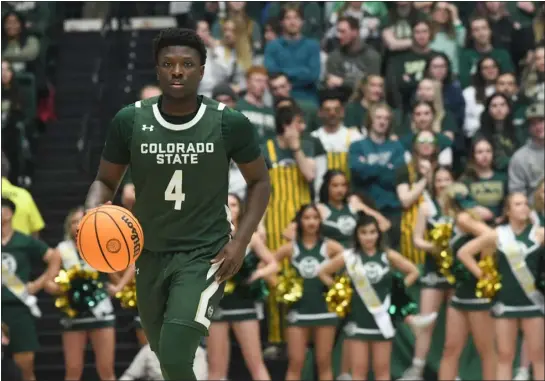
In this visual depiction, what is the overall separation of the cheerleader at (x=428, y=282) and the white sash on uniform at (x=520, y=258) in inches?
19.0

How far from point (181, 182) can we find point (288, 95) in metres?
5.82

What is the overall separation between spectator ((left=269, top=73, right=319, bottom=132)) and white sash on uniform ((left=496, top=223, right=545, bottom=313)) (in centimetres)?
226

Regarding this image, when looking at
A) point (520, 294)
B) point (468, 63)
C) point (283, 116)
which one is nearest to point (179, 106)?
point (283, 116)

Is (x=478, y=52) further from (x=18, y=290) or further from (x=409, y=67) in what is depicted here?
(x=18, y=290)

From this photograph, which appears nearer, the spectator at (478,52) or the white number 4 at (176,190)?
the white number 4 at (176,190)

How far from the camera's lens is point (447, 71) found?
1259 cm

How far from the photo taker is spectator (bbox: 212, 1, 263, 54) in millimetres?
13164

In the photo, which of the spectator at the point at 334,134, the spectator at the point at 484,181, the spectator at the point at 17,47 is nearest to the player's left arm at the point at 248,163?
the spectator at the point at 334,134

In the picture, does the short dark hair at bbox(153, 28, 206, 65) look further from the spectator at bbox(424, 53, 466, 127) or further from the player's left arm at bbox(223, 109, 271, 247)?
the spectator at bbox(424, 53, 466, 127)

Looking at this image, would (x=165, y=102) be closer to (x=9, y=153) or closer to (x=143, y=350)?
(x=143, y=350)

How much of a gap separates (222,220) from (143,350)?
4.14 m

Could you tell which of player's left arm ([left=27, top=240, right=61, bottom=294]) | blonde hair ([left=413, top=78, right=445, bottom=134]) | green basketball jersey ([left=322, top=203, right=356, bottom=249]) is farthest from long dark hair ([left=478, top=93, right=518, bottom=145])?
player's left arm ([left=27, top=240, right=61, bottom=294])

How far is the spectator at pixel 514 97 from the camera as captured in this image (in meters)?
12.4

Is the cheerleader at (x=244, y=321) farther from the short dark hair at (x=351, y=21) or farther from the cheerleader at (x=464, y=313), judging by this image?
the short dark hair at (x=351, y=21)
